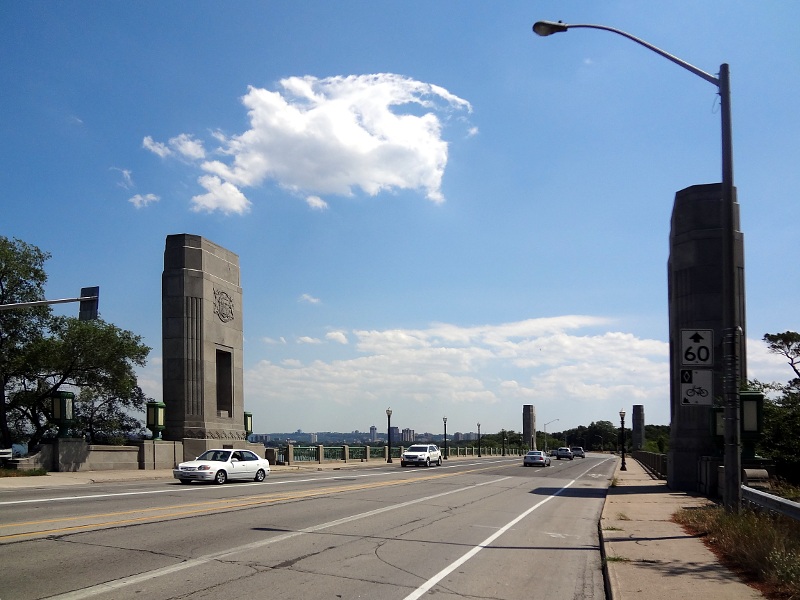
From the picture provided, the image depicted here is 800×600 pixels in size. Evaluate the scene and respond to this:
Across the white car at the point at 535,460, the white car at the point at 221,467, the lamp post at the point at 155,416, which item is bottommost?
the white car at the point at 535,460

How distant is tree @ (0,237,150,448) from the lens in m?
37.6

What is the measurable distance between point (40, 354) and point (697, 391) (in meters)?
33.5

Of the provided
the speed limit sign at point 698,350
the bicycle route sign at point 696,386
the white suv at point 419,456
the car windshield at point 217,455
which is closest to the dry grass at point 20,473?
the car windshield at point 217,455

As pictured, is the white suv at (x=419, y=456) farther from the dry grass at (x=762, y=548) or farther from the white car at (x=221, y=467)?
the dry grass at (x=762, y=548)

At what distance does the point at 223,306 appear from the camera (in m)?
44.5

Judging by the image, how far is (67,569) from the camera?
9234 millimetres

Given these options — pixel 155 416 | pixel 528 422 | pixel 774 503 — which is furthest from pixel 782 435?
pixel 528 422

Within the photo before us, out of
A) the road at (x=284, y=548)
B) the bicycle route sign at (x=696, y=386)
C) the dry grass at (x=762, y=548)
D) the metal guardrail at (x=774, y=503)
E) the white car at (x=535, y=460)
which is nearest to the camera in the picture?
the dry grass at (x=762, y=548)

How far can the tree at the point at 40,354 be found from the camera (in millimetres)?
37625

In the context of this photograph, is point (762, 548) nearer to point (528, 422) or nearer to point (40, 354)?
point (40, 354)

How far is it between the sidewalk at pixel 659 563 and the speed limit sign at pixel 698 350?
11.2ft

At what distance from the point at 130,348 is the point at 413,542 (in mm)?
30614

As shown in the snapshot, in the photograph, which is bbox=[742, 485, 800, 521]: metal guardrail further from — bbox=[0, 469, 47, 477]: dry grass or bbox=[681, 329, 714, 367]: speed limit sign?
bbox=[0, 469, 47, 477]: dry grass

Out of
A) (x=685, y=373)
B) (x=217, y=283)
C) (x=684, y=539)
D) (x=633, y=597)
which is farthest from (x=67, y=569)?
(x=217, y=283)
